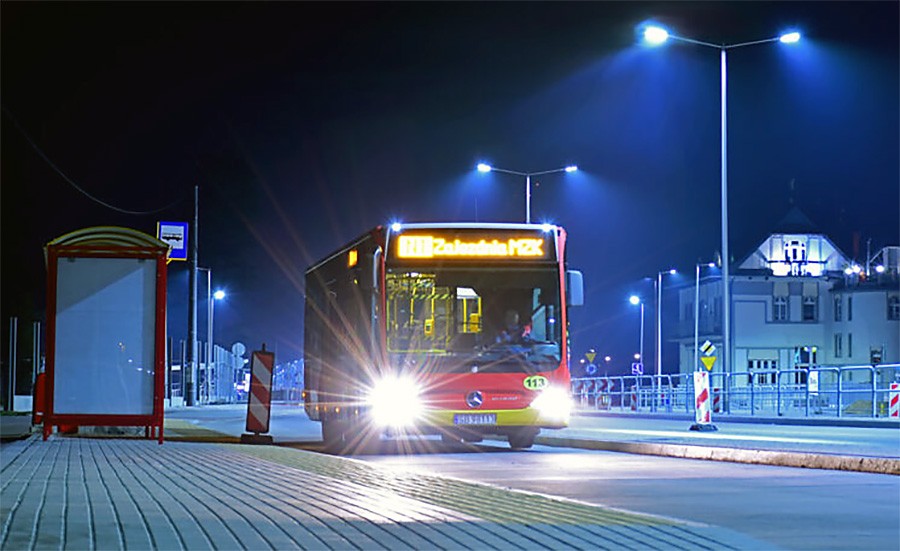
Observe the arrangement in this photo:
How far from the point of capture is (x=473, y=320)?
20.6 meters

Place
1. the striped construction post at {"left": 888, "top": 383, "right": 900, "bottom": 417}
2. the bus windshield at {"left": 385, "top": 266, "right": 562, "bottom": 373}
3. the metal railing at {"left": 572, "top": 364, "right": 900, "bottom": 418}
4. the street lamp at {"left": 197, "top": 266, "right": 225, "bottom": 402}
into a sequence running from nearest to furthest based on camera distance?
the bus windshield at {"left": 385, "top": 266, "right": 562, "bottom": 373}, the striped construction post at {"left": 888, "top": 383, "right": 900, "bottom": 417}, the metal railing at {"left": 572, "top": 364, "right": 900, "bottom": 418}, the street lamp at {"left": 197, "top": 266, "right": 225, "bottom": 402}

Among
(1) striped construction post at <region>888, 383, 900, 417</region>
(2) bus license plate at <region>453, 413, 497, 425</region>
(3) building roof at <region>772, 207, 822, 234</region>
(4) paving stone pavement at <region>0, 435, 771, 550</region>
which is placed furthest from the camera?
(3) building roof at <region>772, 207, 822, 234</region>

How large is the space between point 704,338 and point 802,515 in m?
82.8

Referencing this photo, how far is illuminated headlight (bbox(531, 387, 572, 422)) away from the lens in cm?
2086

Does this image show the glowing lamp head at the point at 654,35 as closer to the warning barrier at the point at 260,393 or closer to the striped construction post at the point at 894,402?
the striped construction post at the point at 894,402

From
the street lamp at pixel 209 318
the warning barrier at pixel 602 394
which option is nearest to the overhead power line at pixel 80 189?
the street lamp at pixel 209 318

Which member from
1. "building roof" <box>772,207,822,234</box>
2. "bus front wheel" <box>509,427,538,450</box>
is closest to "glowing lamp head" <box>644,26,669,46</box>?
"bus front wheel" <box>509,427,538,450</box>

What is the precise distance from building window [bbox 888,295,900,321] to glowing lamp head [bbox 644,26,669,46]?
60.0m

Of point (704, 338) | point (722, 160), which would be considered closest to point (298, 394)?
point (704, 338)

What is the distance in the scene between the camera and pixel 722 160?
126 feet

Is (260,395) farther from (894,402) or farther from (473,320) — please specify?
(894,402)

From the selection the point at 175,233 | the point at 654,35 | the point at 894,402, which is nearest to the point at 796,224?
the point at 175,233

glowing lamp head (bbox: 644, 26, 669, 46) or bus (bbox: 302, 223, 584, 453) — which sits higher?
glowing lamp head (bbox: 644, 26, 669, 46)

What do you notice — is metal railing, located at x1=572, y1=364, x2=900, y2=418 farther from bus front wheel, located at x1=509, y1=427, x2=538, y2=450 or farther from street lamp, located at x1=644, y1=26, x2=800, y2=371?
bus front wheel, located at x1=509, y1=427, x2=538, y2=450
